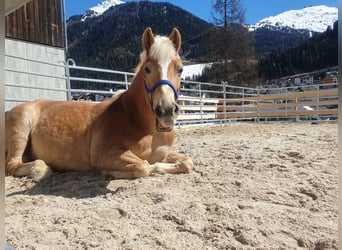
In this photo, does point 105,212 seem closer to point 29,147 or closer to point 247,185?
point 247,185

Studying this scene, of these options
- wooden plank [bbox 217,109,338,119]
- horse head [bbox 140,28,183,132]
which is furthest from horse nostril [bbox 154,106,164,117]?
wooden plank [bbox 217,109,338,119]

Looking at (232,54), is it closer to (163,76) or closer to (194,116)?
(194,116)

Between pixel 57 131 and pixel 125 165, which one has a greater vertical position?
pixel 57 131

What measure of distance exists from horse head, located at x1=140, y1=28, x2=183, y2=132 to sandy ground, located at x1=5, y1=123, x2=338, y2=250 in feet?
1.67

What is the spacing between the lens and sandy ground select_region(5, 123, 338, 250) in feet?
4.56

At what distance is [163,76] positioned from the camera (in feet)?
7.48

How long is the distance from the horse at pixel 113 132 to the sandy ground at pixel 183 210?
0.43ft

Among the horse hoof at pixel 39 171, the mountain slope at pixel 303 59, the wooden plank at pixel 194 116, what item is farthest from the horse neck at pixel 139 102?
the mountain slope at pixel 303 59

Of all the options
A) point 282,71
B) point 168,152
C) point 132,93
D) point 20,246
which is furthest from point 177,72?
point 282,71

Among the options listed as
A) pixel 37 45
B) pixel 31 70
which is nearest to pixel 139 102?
pixel 31 70

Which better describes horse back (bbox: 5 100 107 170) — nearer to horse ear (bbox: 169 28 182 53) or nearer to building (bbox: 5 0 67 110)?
horse ear (bbox: 169 28 182 53)

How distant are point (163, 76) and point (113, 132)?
0.70 meters

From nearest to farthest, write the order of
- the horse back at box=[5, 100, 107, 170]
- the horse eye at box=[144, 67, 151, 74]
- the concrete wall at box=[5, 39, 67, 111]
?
the horse eye at box=[144, 67, 151, 74]
the horse back at box=[5, 100, 107, 170]
the concrete wall at box=[5, 39, 67, 111]

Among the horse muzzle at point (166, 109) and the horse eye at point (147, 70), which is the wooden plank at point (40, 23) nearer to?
the horse eye at point (147, 70)
